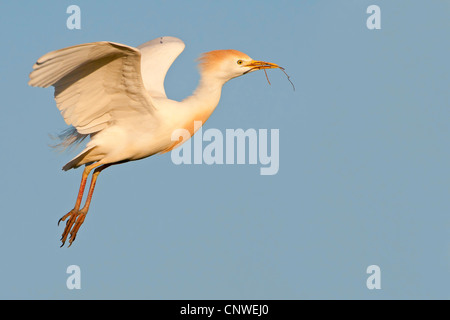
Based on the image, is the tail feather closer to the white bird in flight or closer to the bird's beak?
the white bird in flight

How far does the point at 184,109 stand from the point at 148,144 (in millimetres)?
705

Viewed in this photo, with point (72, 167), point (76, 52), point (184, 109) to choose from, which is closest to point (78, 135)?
point (72, 167)

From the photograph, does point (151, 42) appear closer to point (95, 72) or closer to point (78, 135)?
point (78, 135)

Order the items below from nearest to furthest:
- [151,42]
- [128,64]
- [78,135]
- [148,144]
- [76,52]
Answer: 1. [76,52]
2. [128,64]
3. [148,144]
4. [78,135]
5. [151,42]

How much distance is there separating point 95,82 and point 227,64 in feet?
6.97

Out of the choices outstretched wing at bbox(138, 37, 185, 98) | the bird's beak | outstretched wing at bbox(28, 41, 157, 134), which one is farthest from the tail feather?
the bird's beak

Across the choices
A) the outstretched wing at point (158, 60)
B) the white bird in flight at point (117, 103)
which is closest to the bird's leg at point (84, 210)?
the white bird in flight at point (117, 103)

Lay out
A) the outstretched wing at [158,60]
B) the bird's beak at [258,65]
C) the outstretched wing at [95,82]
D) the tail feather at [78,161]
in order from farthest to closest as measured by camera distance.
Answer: the outstretched wing at [158,60], the bird's beak at [258,65], the tail feather at [78,161], the outstretched wing at [95,82]

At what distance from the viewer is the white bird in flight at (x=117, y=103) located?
11173mm

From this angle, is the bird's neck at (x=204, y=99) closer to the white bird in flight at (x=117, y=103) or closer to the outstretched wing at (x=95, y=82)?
the white bird in flight at (x=117, y=103)

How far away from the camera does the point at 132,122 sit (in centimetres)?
1230

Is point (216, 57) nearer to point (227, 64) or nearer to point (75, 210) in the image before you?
point (227, 64)

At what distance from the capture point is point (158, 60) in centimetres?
1427

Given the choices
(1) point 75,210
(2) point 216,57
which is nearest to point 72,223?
(1) point 75,210
